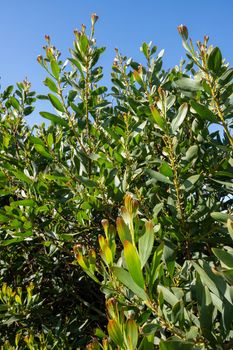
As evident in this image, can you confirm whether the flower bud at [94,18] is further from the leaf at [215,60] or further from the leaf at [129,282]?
the leaf at [129,282]

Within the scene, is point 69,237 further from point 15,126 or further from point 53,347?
point 15,126

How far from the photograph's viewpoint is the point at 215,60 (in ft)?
5.14

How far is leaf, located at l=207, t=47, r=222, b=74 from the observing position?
155 centimetres

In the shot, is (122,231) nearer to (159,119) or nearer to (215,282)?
(215,282)

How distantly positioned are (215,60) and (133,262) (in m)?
0.97

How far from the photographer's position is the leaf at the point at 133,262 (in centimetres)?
103

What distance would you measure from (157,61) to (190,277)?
1.84 meters

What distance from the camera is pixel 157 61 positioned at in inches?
119

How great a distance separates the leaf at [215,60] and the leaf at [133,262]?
0.92 meters

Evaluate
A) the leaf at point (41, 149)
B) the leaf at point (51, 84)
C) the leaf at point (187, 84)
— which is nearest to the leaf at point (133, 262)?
the leaf at point (187, 84)

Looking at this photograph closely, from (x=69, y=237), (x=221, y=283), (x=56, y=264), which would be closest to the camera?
(x=221, y=283)

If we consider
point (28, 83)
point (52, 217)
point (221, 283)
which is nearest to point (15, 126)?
point (28, 83)

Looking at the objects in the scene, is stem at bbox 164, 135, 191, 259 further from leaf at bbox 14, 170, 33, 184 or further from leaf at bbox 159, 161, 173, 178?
leaf at bbox 14, 170, 33, 184

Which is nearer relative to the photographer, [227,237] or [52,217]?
[227,237]
